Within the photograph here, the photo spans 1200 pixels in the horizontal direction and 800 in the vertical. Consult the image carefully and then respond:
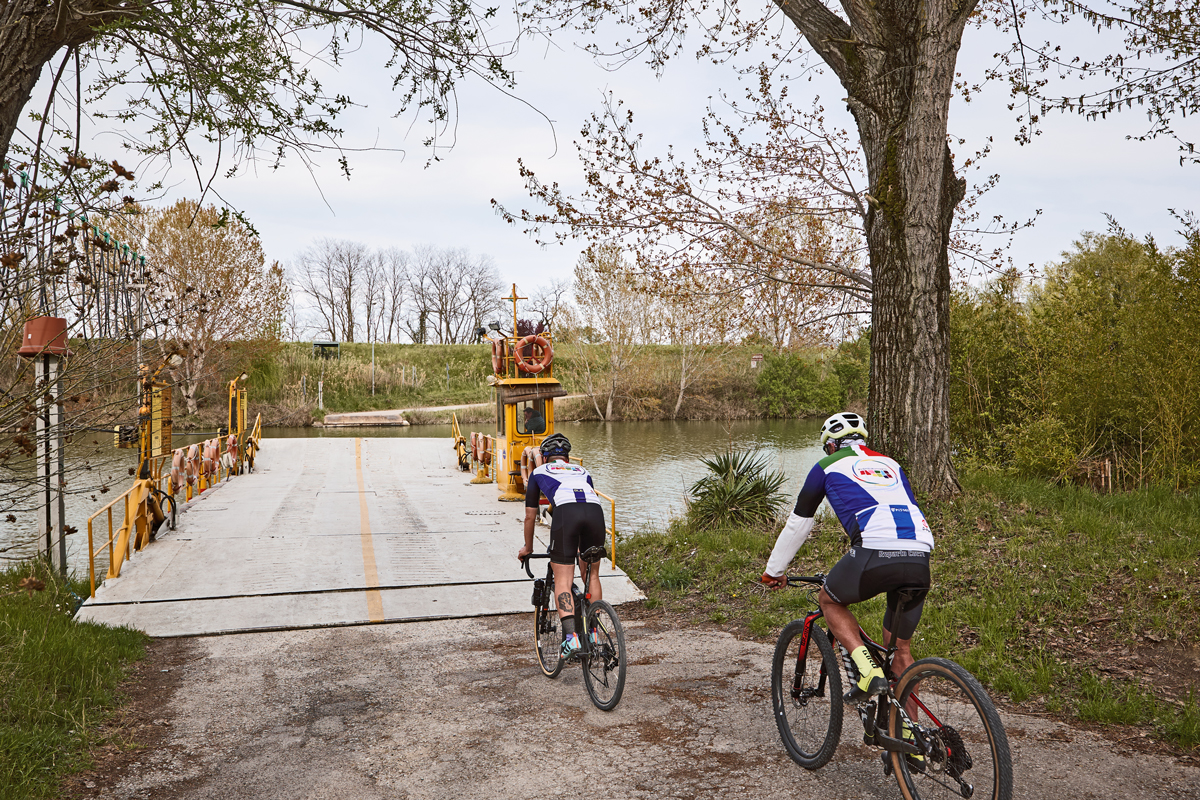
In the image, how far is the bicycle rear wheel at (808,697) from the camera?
13.7 ft

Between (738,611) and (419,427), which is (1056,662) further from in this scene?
(419,427)

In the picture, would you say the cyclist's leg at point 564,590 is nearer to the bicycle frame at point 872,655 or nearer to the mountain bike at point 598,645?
the mountain bike at point 598,645

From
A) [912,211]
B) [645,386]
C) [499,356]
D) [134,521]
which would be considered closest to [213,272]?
[645,386]

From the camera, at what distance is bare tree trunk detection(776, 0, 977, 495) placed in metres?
8.57

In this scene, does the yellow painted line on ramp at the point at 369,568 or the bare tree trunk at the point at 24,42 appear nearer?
the bare tree trunk at the point at 24,42

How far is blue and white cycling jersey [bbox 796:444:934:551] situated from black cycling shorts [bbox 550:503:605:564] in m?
1.98

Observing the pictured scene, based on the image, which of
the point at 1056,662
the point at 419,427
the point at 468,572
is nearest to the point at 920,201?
the point at 1056,662

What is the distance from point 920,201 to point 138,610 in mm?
9636

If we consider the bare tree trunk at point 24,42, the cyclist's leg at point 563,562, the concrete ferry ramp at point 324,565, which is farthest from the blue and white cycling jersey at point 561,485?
the bare tree trunk at point 24,42

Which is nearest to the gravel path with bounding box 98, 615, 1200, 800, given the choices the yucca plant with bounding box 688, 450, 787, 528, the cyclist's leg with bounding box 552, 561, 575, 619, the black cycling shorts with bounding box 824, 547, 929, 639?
the cyclist's leg with bounding box 552, 561, 575, 619

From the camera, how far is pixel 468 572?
1012 cm

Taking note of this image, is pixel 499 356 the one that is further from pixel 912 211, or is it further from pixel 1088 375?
pixel 1088 375

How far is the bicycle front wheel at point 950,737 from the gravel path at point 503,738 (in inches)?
A: 20.1

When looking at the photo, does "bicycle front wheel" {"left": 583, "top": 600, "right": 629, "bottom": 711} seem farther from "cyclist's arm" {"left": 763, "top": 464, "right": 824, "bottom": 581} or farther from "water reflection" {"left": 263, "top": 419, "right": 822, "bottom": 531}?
"water reflection" {"left": 263, "top": 419, "right": 822, "bottom": 531}
